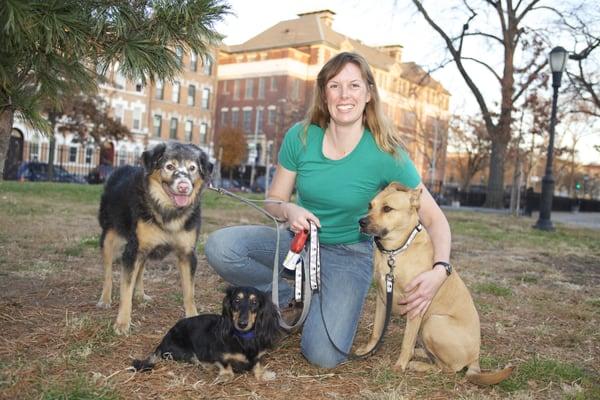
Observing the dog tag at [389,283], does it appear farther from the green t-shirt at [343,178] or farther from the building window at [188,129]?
the building window at [188,129]

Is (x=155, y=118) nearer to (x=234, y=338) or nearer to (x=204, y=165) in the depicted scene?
(x=204, y=165)

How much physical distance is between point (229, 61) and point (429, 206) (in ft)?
191

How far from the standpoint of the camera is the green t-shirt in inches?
159

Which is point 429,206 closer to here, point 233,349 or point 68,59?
point 233,349

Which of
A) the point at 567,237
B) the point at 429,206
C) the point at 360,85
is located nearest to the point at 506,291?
the point at 429,206

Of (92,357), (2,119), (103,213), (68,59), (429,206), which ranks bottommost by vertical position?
(92,357)

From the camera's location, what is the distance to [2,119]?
11.8 ft

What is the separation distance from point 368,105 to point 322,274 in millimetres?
1313

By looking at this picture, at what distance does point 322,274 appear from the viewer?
4.17 metres

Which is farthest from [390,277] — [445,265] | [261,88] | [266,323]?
[261,88]

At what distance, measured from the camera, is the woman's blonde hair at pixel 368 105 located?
4.02 m

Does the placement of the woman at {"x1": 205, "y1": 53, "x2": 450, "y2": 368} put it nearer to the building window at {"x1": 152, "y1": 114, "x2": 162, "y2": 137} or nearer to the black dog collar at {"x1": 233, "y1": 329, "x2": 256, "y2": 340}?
the black dog collar at {"x1": 233, "y1": 329, "x2": 256, "y2": 340}

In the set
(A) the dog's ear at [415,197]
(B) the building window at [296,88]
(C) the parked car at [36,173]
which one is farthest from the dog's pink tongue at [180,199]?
(B) the building window at [296,88]

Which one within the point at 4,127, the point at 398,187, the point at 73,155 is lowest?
the point at 398,187
